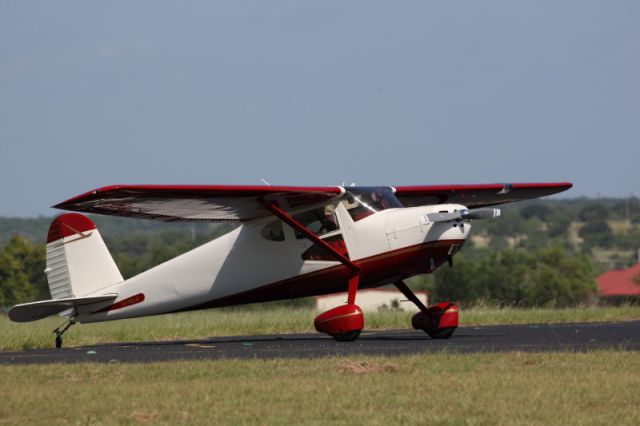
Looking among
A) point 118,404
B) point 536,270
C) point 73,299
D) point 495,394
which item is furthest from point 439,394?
point 536,270

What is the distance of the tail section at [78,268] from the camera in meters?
20.2

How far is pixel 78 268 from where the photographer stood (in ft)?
66.6

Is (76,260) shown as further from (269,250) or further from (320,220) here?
(320,220)

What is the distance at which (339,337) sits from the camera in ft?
58.6

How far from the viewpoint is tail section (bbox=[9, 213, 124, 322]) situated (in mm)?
20234

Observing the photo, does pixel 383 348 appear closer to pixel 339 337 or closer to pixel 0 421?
pixel 339 337

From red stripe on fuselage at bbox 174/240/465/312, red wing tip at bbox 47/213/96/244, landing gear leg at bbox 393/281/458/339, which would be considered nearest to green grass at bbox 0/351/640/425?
red stripe on fuselage at bbox 174/240/465/312

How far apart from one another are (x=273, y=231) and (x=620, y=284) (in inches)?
3522

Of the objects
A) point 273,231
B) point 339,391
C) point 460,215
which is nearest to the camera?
point 339,391

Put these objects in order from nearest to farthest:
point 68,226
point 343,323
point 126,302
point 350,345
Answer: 1. point 350,345
2. point 343,323
3. point 126,302
4. point 68,226

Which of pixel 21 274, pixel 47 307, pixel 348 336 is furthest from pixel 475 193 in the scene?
pixel 21 274

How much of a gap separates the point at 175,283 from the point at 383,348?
15.9ft

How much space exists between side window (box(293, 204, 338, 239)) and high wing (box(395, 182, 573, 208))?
2.35 metres

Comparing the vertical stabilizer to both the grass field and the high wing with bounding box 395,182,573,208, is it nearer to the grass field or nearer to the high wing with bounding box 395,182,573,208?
the grass field
